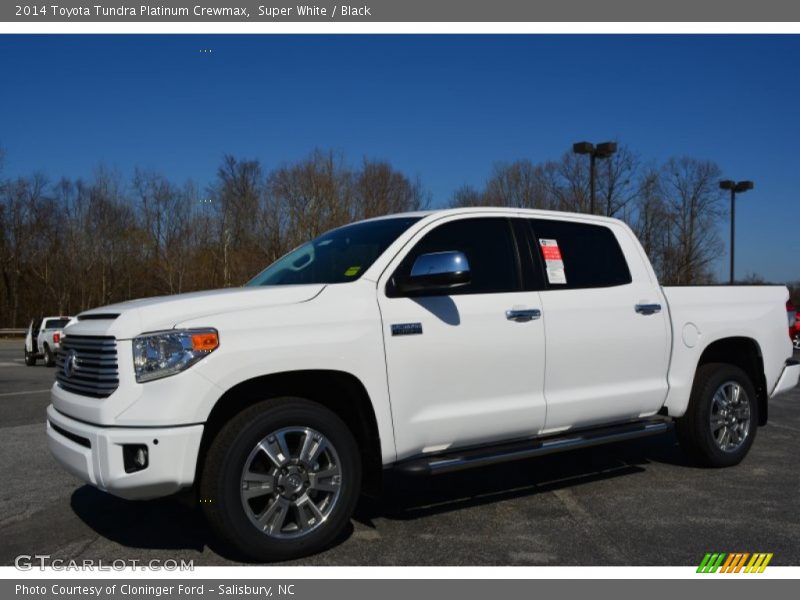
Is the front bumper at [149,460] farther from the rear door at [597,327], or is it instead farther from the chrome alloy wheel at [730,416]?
the chrome alloy wheel at [730,416]

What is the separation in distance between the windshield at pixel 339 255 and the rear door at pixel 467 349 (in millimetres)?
214

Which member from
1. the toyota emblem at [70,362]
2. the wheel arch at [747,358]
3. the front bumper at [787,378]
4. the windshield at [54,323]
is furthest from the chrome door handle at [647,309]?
the windshield at [54,323]

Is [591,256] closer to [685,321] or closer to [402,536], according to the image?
[685,321]

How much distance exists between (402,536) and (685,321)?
9.58ft

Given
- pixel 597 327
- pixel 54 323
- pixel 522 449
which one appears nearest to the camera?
pixel 522 449

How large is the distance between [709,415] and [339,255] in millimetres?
3286

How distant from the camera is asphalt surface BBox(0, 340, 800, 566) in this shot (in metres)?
4.22

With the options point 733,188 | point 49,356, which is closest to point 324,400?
point 49,356

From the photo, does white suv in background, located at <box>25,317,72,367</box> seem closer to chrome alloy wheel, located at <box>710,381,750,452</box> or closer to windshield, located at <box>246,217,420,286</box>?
windshield, located at <box>246,217,420,286</box>

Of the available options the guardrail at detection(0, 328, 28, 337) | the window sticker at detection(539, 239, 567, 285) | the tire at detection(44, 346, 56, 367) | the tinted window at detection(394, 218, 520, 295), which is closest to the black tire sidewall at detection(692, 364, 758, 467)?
the window sticker at detection(539, 239, 567, 285)

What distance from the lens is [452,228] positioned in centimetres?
504

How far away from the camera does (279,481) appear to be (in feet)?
13.2

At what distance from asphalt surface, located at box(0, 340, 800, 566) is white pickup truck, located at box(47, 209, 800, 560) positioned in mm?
405

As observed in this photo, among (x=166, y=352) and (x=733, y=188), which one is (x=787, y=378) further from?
(x=733, y=188)
